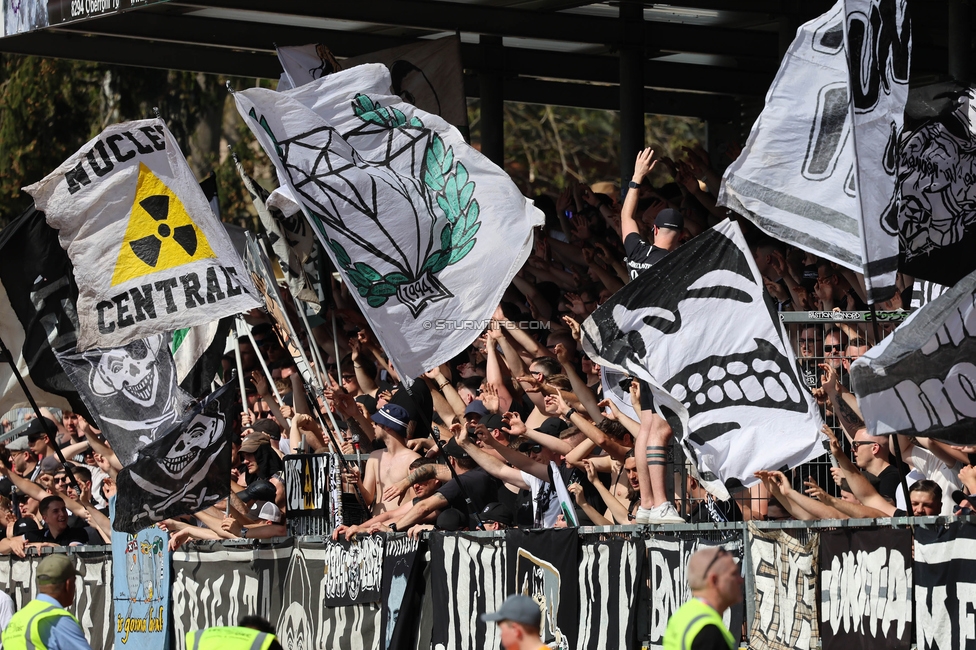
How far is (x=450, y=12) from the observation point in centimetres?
1758

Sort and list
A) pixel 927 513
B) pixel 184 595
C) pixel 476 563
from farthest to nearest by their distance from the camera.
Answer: pixel 184 595, pixel 476 563, pixel 927 513

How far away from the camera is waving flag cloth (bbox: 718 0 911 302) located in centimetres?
923

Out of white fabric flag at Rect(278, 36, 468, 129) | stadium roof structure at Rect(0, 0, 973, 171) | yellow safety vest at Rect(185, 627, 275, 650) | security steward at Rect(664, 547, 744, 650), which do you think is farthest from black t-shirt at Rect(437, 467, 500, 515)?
stadium roof structure at Rect(0, 0, 973, 171)

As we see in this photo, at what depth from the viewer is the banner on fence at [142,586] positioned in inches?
546

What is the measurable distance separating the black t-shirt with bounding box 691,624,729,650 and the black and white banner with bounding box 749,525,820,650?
10.5 ft

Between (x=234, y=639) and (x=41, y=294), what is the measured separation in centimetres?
772

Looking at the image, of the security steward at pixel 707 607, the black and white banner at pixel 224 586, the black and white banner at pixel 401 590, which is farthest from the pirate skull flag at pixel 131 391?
the security steward at pixel 707 607

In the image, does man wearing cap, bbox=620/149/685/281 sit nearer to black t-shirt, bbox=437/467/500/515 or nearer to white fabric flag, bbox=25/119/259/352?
black t-shirt, bbox=437/467/500/515

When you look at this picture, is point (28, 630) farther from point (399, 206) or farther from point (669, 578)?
point (399, 206)

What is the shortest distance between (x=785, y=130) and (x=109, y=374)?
6.80 metres

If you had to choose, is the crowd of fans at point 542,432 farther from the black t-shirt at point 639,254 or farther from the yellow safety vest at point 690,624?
the yellow safety vest at point 690,624

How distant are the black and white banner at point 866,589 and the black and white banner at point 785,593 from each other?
2.4 inches

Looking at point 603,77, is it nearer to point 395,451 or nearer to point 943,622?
point 395,451

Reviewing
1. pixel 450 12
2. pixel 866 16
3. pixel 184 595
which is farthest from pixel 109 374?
pixel 866 16
